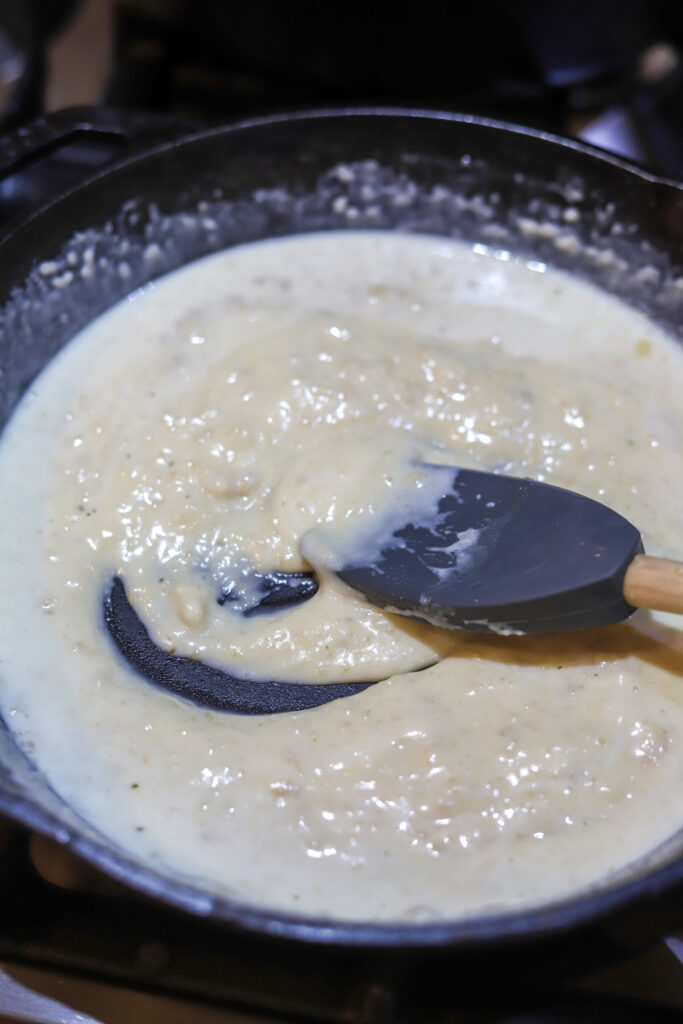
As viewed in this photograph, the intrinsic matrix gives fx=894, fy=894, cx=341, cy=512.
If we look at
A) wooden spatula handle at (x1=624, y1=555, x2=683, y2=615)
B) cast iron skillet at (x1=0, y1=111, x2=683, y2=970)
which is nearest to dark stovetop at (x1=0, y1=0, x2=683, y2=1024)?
cast iron skillet at (x1=0, y1=111, x2=683, y2=970)

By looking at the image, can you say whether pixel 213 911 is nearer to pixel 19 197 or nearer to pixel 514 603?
pixel 514 603

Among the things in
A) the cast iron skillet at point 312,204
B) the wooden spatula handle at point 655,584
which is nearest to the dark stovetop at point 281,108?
the cast iron skillet at point 312,204

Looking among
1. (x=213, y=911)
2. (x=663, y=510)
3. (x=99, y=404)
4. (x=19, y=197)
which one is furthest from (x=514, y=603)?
(x=19, y=197)

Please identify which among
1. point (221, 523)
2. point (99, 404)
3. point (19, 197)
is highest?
point (19, 197)

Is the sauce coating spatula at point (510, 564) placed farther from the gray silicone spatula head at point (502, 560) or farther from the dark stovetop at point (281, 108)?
the dark stovetop at point (281, 108)

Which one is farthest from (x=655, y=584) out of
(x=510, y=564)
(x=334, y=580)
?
(x=334, y=580)

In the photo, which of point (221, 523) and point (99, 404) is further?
point (99, 404)

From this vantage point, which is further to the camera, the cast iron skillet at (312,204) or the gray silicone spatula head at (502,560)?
the cast iron skillet at (312,204)
